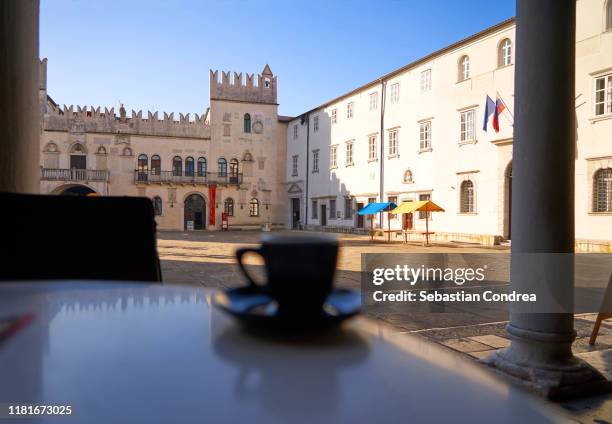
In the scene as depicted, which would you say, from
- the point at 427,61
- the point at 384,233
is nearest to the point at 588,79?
the point at 427,61

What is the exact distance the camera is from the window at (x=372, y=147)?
80.1ft

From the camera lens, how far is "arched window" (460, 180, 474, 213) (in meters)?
18.4

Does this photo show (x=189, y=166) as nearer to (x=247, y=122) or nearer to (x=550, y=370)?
(x=247, y=122)

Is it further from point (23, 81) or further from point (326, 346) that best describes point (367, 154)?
point (326, 346)

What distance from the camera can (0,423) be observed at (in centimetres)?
53

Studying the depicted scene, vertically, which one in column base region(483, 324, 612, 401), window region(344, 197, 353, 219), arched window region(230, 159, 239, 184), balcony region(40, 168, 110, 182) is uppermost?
arched window region(230, 159, 239, 184)

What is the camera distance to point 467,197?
18.7m

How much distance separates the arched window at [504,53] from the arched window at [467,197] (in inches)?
A: 185

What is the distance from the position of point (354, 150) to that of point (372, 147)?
1.67 meters

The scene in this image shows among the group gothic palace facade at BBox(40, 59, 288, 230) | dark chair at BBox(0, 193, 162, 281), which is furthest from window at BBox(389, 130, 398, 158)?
dark chair at BBox(0, 193, 162, 281)

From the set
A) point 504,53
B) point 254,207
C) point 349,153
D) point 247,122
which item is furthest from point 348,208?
point 504,53

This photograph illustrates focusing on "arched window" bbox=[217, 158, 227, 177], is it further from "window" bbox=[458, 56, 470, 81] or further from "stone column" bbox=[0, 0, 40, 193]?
"stone column" bbox=[0, 0, 40, 193]

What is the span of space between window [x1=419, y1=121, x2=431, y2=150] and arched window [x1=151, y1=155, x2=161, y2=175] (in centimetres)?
1807

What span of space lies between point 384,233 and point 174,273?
1515 cm
